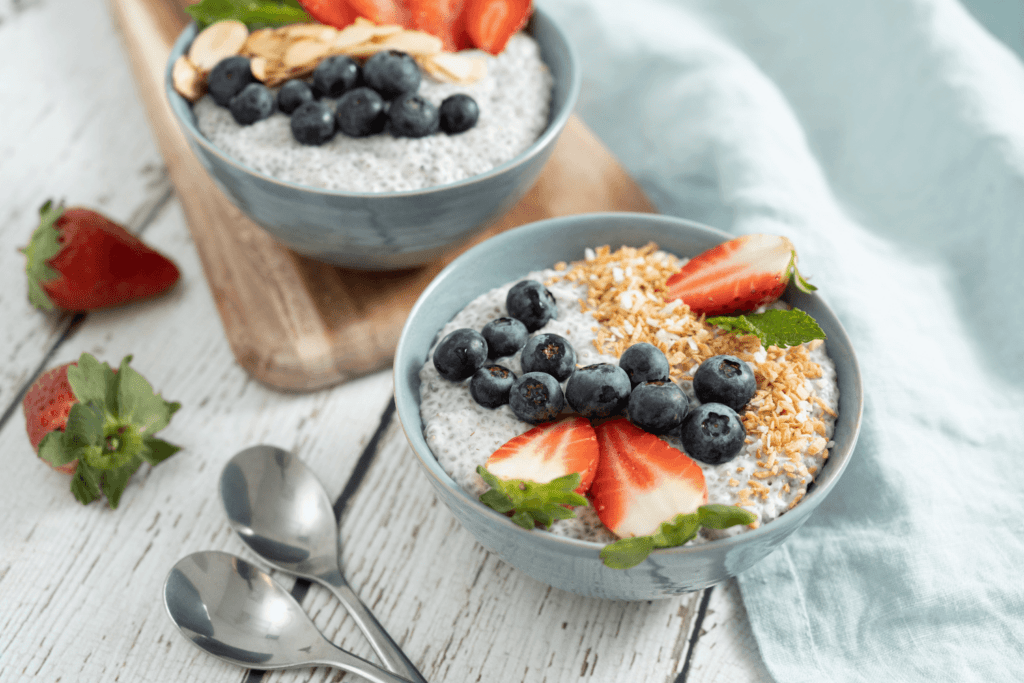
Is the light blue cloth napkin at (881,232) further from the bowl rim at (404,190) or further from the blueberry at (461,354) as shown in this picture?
the blueberry at (461,354)

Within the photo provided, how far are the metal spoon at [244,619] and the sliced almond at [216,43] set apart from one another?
91 centimetres

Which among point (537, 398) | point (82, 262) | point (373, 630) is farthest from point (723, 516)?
point (82, 262)

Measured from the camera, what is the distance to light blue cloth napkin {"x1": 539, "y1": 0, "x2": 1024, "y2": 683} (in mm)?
1085

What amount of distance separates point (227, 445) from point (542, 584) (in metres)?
0.57

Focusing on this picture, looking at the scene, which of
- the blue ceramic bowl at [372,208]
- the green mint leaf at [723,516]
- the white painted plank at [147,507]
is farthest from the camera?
the blue ceramic bowl at [372,208]

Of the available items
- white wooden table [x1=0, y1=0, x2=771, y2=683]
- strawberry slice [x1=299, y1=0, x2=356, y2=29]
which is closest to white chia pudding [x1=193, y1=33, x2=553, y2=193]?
strawberry slice [x1=299, y1=0, x2=356, y2=29]

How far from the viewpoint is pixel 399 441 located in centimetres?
132

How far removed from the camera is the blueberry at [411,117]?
133 centimetres

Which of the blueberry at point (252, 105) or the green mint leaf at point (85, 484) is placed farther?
the blueberry at point (252, 105)

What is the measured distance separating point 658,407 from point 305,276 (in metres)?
0.85

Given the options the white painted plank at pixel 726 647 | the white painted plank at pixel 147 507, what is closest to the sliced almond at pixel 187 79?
the white painted plank at pixel 147 507

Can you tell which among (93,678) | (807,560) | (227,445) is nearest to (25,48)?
(227,445)

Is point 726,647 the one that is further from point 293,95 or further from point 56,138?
point 56,138

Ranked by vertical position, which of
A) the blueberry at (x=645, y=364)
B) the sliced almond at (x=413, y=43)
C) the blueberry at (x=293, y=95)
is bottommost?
the blueberry at (x=645, y=364)
